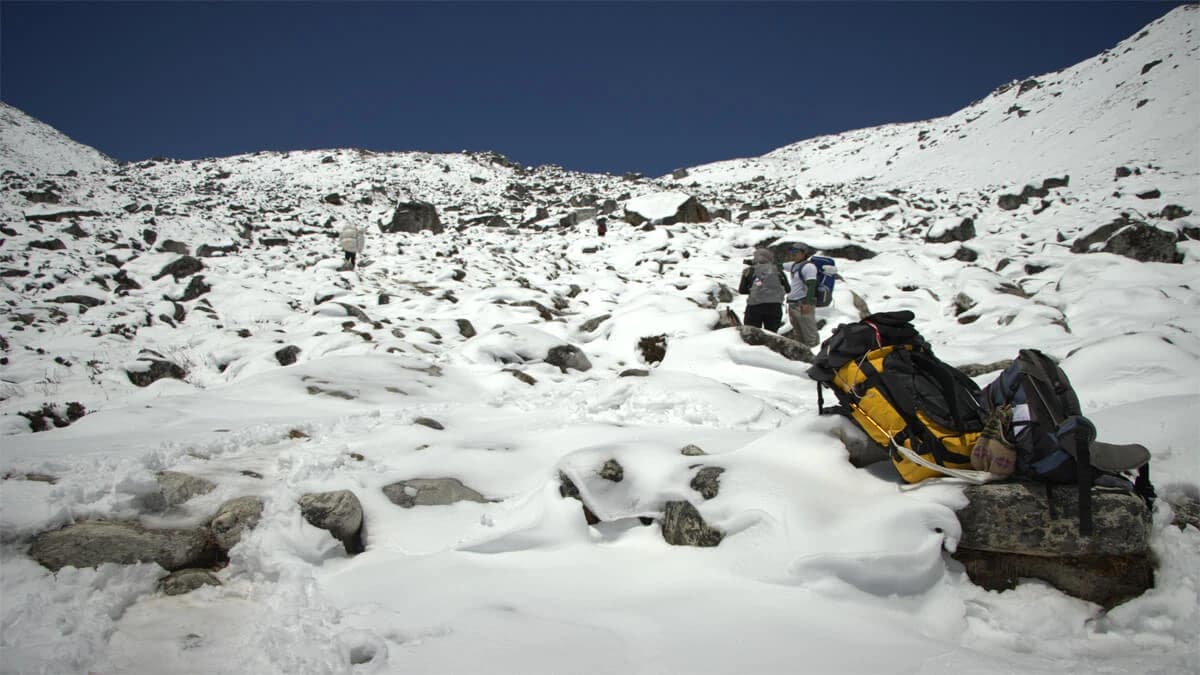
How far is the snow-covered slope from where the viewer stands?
2176 mm

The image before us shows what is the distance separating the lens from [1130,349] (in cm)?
540

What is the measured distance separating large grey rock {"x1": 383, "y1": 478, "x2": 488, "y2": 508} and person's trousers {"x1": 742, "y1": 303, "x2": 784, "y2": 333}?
236 inches

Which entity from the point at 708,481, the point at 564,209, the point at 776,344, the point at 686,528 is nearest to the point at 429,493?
the point at 686,528

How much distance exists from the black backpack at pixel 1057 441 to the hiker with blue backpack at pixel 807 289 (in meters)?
4.98

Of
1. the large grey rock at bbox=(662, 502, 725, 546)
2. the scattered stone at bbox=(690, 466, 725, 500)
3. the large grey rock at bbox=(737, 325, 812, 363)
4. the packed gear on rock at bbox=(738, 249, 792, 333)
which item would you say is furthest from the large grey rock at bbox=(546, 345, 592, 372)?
the large grey rock at bbox=(662, 502, 725, 546)

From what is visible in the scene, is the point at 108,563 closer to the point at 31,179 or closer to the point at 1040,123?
the point at 31,179

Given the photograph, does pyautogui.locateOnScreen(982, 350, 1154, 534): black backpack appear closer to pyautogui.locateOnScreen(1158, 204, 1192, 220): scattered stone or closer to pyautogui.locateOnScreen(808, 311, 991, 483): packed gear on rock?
pyautogui.locateOnScreen(808, 311, 991, 483): packed gear on rock

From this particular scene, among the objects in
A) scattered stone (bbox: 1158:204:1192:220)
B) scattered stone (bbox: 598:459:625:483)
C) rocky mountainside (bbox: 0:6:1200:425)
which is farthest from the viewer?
scattered stone (bbox: 1158:204:1192:220)

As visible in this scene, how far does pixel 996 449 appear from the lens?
105 inches

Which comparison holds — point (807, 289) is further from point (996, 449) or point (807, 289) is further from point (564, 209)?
point (564, 209)

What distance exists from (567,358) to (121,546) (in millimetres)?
5814

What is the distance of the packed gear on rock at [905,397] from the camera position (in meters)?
2.80

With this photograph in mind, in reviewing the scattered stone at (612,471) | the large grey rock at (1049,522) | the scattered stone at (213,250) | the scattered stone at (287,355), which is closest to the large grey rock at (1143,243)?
the large grey rock at (1049,522)

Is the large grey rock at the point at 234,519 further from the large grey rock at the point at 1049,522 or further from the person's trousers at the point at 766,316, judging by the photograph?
the person's trousers at the point at 766,316
